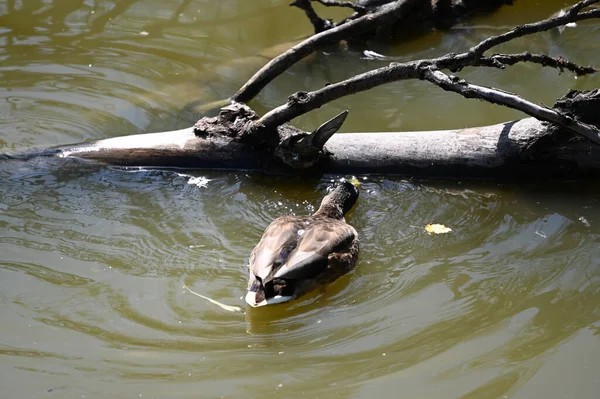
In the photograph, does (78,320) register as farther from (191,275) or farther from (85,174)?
(85,174)

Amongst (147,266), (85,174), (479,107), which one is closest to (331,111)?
(479,107)

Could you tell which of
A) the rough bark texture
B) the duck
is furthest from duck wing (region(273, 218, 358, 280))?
the rough bark texture

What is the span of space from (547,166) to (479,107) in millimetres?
1523

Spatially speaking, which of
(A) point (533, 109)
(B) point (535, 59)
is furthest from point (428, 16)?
(A) point (533, 109)

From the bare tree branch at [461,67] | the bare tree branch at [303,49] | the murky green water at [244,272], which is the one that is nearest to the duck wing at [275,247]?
the murky green water at [244,272]

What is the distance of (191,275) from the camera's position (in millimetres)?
4492

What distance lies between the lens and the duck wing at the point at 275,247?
4186 millimetres

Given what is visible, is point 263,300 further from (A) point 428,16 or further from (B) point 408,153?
(A) point 428,16

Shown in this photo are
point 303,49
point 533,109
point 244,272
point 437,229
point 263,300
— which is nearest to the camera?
point 263,300

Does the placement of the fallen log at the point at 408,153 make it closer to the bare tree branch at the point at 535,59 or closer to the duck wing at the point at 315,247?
the bare tree branch at the point at 535,59

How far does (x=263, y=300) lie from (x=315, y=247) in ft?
1.66

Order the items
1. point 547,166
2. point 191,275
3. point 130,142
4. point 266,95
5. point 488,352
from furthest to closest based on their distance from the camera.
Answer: point 266,95 < point 130,142 < point 547,166 < point 191,275 < point 488,352

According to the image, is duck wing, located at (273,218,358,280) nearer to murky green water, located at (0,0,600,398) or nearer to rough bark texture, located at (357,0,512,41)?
murky green water, located at (0,0,600,398)

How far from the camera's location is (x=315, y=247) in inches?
174
